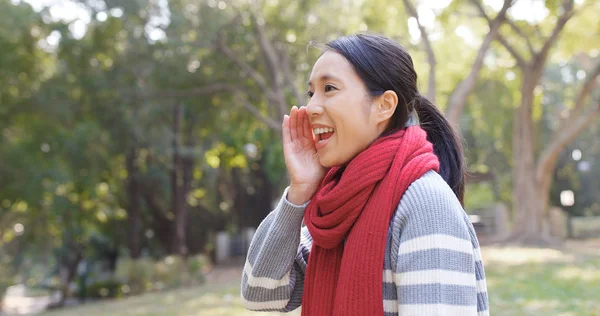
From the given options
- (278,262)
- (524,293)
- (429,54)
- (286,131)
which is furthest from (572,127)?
(278,262)

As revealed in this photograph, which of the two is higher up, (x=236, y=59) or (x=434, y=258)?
(x=236, y=59)

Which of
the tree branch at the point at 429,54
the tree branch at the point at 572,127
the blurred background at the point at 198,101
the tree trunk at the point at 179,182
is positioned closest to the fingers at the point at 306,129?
the blurred background at the point at 198,101

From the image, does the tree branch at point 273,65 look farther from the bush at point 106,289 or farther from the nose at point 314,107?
the nose at point 314,107

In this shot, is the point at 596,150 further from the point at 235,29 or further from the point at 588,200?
the point at 235,29

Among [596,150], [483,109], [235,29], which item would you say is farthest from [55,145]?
[596,150]

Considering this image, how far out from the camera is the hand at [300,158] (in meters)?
1.79

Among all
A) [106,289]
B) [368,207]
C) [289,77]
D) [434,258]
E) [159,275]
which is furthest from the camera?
[106,289]

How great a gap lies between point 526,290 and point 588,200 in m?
25.5

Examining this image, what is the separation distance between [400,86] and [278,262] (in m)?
0.60

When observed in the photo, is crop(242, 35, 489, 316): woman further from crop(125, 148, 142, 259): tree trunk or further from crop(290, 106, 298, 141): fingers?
crop(125, 148, 142, 259): tree trunk

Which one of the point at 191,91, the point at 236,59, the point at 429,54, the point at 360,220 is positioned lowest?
the point at 360,220

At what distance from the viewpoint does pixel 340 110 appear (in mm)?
1674

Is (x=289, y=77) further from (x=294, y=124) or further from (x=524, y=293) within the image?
(x=294, y=124)

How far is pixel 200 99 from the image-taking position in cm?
1524
